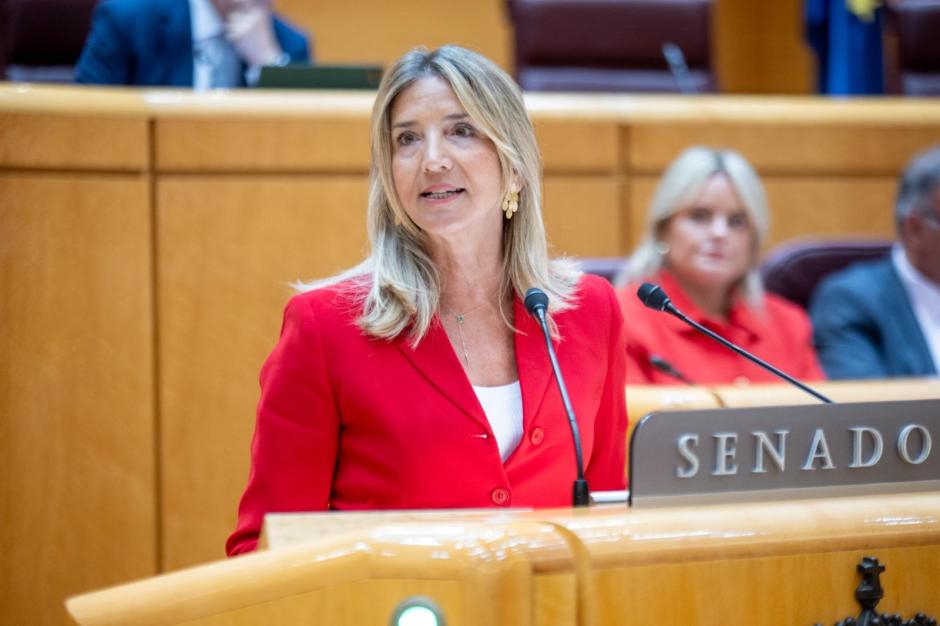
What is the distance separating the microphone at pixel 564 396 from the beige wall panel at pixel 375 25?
3.28 metres

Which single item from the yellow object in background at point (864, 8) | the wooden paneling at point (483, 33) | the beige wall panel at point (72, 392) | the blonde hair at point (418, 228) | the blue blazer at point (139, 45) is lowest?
the beige wall panel at point (72, 392)

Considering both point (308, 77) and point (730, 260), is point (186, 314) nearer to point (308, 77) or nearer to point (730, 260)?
point (308, 77)

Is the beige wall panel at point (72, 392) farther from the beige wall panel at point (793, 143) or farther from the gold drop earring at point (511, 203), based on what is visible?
the beige wall panel at point (793, 143)

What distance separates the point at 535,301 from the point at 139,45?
5.03 feet

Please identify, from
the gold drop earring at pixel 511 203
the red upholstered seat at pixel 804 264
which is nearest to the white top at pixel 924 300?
the red upholstered seat at pixel 804 264

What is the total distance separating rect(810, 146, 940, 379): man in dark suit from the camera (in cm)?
240

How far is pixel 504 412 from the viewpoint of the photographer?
129 cm

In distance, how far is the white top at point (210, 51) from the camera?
2.57m

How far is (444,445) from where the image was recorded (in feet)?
3.99

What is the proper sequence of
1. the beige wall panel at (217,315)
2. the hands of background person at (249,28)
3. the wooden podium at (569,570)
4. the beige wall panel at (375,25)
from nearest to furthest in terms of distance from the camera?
the wooden podium at (569,570) < the beige wall panel at (217,315) < the hands of background person at (249,28) < the beige wall panel at (375,25)

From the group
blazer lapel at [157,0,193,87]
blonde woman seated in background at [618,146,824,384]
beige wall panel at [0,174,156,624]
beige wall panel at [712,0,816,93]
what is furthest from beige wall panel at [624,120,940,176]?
beige wall panel at [712,0,816,93]

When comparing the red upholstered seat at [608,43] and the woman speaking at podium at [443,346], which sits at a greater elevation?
the red upholstered seat at [608,43]

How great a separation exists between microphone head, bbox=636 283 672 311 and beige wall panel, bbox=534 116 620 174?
1.16 m

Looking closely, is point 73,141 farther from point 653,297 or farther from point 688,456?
point 688,456
